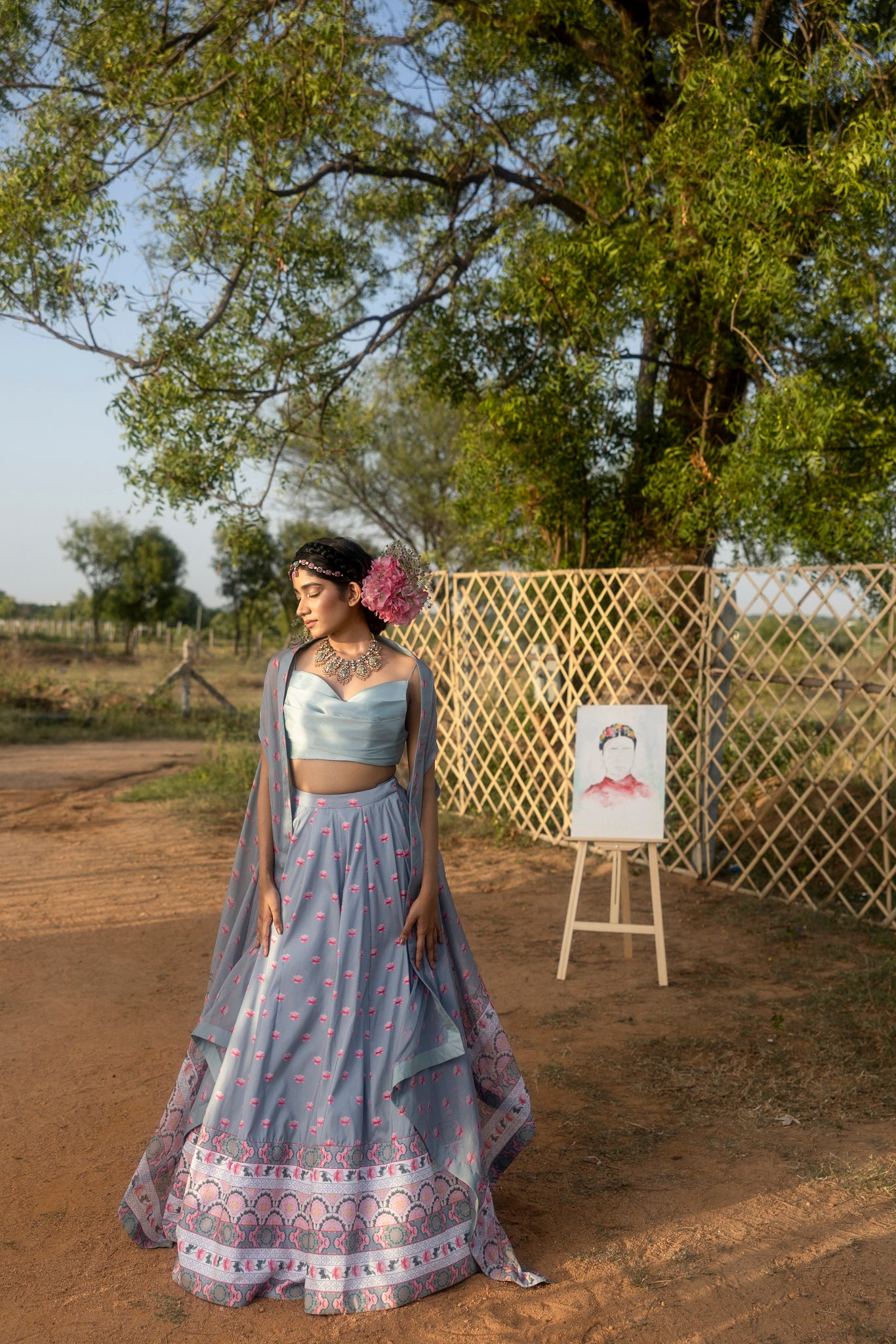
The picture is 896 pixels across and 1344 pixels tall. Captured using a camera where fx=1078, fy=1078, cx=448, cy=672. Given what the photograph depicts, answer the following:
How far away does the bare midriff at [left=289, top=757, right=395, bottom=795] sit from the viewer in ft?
7.02

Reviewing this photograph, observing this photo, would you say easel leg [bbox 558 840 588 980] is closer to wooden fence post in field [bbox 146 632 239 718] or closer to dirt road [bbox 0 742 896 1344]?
dirt road [bbox 0 742 896 1344]

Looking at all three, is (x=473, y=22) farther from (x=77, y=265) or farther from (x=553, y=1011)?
(x=553, y=1011)

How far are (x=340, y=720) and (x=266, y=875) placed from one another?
34 centimetres

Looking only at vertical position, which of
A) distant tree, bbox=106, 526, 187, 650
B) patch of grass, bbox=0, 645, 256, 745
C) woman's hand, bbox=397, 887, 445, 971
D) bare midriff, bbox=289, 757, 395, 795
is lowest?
patch of grass, bbox=0, 645, 256, 745

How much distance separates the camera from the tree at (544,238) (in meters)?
5.07

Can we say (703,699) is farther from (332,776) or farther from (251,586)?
(251,586)

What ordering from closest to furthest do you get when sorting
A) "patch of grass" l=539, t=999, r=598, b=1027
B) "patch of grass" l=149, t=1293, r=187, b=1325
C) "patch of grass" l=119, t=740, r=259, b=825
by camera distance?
"patch of grass" l=149, t=1293, r=187, b=1325
"patch of grass" l=539, t=999, r=598, b=1027
"patch of grass" l=119, t=740, r=259, b=825

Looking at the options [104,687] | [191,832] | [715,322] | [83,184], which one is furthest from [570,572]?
[104,687]

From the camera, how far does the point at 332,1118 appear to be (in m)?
1.96

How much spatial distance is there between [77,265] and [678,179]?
3017 millimetres

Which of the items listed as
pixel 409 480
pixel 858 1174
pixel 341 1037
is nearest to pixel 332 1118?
pixel 341 1037

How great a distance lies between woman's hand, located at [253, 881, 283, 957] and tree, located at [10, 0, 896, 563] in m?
3.75

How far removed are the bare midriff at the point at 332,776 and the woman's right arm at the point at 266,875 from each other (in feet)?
0.24

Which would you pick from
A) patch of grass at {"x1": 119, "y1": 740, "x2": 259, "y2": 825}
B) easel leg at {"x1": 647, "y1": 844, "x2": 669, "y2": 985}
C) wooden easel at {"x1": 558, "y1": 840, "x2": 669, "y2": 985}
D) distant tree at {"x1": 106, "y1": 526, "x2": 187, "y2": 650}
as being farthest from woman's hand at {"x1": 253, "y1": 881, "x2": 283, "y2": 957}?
distant tree at {"x1": 106, "y1": 526, "x2": 187, "y2": 650}
